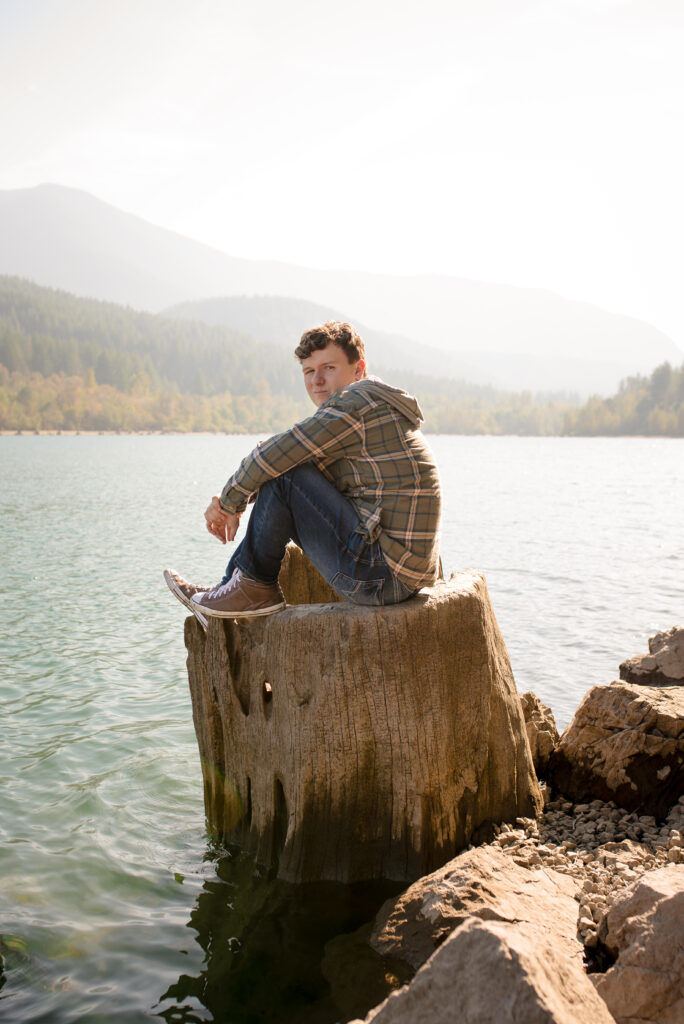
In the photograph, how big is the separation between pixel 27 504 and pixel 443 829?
2486 cm

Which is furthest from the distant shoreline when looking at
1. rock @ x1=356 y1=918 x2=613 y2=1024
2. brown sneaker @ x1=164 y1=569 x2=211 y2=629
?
rock @ x1=356 y1=918 x2=613 y2=1024

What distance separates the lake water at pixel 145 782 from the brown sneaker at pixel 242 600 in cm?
149

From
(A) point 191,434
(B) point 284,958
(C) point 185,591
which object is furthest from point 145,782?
(A) point 191,434

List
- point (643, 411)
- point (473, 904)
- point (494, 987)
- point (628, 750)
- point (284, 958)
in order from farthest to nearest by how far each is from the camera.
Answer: point (643, 411)
point (628, 750)
point (284, 958)
point (473, 904)
point (494, 987)

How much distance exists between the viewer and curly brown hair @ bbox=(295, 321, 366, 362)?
443cm

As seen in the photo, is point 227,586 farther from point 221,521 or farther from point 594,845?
point 594,845

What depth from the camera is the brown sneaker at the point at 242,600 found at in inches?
169

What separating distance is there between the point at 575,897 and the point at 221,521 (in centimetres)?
249

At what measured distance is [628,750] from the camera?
460 cm

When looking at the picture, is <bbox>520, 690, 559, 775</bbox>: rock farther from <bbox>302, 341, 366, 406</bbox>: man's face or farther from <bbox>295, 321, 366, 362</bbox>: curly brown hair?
<bbox>295, 321, 366, 362</bbox>: curly brown hair

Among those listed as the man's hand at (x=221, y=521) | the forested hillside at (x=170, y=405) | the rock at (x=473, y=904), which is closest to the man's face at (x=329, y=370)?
the man's hand at (x=221, y=521)

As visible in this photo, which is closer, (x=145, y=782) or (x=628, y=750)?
(x=628, y=750)

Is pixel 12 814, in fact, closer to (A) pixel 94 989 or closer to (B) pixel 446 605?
(A) pixel 94 989

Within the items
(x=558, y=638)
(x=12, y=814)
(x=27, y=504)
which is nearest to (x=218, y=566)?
(x=558, y=638)
